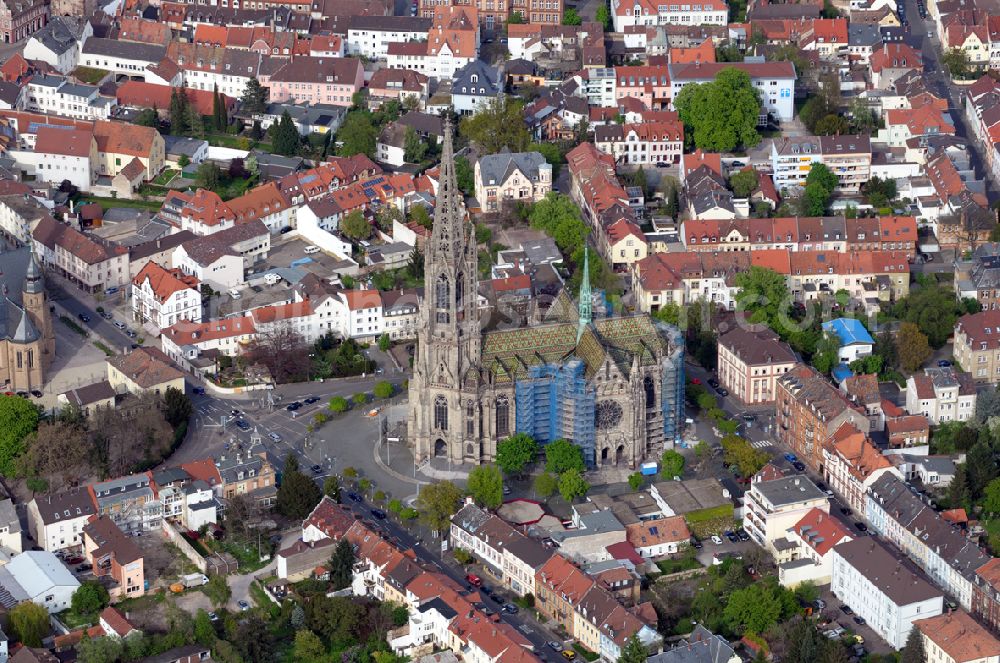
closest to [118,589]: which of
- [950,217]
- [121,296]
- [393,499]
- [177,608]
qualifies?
[177,608]

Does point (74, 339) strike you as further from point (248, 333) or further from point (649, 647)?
point (649, 647)

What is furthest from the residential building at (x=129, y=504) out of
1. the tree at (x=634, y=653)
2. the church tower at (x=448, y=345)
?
the tree at (x=634, y=653)

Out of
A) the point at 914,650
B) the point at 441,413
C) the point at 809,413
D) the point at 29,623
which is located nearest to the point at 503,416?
the point at 441,413

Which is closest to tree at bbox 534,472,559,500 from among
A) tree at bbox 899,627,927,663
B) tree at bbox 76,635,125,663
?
tree at bbox 899,627,927,663

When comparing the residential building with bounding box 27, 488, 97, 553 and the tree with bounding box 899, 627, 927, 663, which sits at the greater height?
the residential building with bounding box 27, 488, 97, 553

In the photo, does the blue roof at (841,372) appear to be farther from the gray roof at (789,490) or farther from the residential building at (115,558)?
the residential building at (115,558)

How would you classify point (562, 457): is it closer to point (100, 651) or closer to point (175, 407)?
point (175, 407)

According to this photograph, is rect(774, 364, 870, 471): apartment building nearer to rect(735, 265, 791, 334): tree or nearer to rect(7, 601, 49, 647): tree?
rect(735, 265, 791, 334): tree
